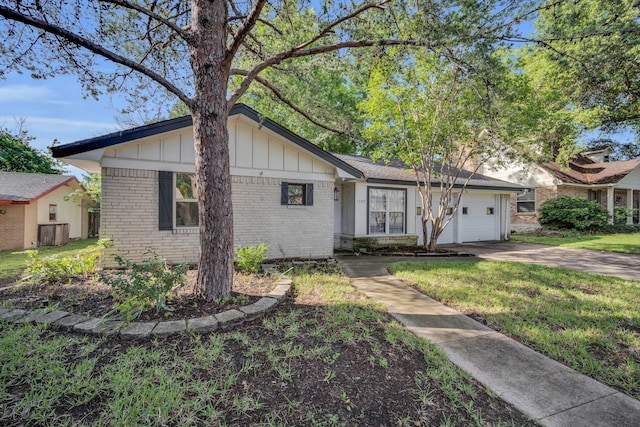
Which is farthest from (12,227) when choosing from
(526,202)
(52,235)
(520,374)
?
(526,202)

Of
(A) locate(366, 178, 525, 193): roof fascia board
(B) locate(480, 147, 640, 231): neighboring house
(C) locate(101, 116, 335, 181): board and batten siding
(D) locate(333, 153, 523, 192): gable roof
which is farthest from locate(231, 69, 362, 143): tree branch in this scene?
(B) locate(480, 147, 640, 231): neighboring house

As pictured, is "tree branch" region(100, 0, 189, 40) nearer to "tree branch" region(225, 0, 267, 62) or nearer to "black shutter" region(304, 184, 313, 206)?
"tree branch" region(225, 0, 267, 62)

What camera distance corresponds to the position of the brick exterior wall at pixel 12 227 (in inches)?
443

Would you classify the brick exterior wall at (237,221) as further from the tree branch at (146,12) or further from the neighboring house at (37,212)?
the neighboring house at (37,212)

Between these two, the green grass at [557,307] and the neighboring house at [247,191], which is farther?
the neighboring house at [247,191]

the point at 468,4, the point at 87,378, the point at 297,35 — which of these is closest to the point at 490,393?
the point at 87,378

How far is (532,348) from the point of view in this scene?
320 cm

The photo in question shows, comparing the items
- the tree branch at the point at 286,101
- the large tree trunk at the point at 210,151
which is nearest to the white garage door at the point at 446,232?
the tree branch at the point at 286,101

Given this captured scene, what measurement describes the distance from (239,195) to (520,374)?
624 centimetres

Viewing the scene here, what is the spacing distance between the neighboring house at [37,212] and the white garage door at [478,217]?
59.5 feet

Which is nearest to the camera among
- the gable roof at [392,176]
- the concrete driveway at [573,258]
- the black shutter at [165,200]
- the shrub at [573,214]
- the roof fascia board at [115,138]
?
the roof fascia board at [115,138]

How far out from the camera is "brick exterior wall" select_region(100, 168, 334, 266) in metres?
5.96

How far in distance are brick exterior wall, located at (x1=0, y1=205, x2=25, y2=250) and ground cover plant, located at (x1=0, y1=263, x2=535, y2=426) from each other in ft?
39.1

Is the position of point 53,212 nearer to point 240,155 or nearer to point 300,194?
point 240,155
